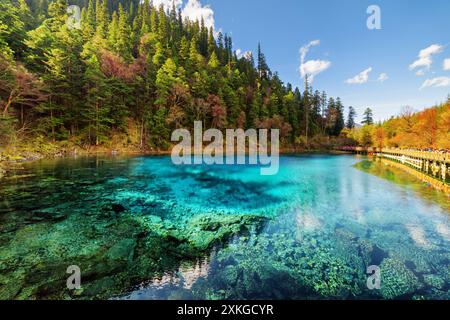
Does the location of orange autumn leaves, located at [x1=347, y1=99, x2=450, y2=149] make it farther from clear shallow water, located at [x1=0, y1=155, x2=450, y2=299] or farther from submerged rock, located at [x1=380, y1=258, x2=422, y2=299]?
submerged rock, located at [x1=380, y1=258, x2=422, y2=299]

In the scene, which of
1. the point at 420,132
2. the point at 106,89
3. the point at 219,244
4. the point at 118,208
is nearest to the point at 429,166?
the point at 420,132

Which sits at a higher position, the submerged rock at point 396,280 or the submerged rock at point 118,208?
the submerged rock at point 118,208

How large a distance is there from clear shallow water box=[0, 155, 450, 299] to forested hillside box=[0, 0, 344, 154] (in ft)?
45.6

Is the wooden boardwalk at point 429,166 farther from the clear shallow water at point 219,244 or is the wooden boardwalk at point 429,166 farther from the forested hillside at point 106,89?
the forested hillside at point 106,89

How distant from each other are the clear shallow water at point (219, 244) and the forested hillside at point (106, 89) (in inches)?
547

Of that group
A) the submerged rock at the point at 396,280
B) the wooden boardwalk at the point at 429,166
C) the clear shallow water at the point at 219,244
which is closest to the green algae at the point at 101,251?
the clear shallow water at the point at 219,244

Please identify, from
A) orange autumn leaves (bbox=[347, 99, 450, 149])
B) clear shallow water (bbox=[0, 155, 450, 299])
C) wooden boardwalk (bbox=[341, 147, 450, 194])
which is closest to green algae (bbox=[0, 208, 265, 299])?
clear shallow water (bbox=[0, 155, 450, 299])

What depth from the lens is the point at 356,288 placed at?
370 centimetres

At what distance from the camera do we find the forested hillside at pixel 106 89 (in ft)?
76.4

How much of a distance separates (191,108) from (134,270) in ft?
116

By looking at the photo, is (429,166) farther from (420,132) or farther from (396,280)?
(396,280)

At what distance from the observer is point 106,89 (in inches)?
1169

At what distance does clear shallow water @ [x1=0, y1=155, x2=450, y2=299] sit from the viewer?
3617 mm
